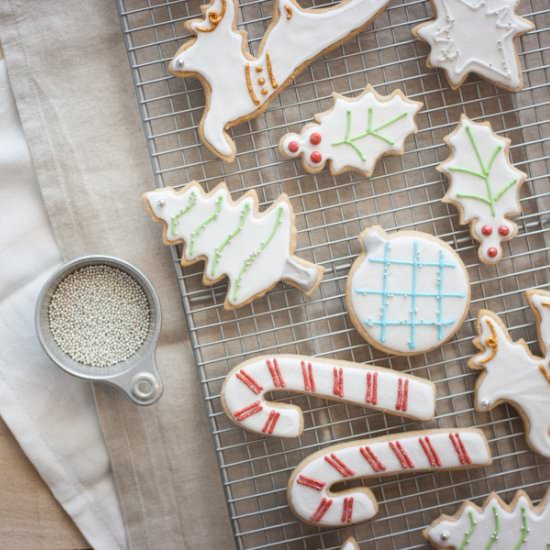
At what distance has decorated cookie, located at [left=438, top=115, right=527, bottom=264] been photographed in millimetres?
1455

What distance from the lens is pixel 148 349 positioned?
141cm

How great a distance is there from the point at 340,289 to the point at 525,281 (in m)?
0.41

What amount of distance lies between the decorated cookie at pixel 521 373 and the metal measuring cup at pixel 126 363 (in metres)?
0.68

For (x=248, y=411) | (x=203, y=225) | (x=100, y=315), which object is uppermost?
(x=203, y=225)

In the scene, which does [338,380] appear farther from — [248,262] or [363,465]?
[248,262]

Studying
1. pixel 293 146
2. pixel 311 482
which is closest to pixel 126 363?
pixel 311 482

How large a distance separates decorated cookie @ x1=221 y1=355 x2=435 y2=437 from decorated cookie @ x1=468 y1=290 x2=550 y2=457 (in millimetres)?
133

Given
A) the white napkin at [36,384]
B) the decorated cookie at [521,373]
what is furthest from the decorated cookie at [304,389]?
the white napkin at [36,384]

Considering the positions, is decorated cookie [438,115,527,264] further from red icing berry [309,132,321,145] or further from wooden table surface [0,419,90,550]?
wooden table surface [0,419,90,550]

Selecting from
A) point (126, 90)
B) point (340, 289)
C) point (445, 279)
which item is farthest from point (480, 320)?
point (126, 90)

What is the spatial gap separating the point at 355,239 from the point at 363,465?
1.58ft

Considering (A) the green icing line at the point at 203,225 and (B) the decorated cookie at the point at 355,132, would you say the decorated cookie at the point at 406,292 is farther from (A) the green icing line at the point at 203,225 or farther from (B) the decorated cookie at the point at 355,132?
(A) the green icing line at the point at 203,225

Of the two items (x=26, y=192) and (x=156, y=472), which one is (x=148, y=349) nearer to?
(x=156, y=472)

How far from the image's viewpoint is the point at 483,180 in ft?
4.78
